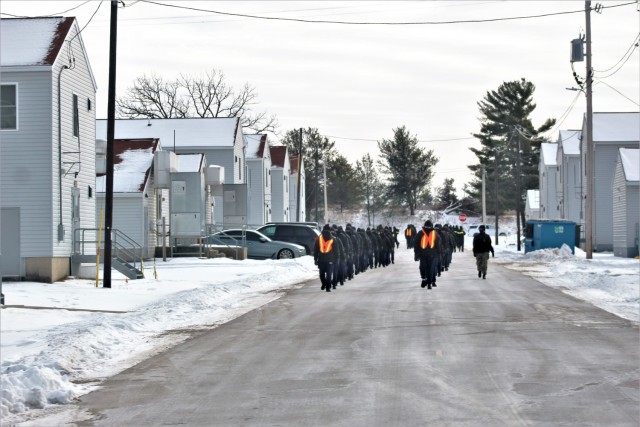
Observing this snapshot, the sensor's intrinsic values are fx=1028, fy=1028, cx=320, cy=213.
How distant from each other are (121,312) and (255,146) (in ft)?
178

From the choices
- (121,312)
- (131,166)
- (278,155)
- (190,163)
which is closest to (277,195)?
(278,155)

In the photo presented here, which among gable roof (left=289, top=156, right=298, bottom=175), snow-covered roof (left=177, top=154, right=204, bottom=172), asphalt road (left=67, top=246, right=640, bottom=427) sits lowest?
asphalt road (left=67, top=246, right=640, bottom=427)

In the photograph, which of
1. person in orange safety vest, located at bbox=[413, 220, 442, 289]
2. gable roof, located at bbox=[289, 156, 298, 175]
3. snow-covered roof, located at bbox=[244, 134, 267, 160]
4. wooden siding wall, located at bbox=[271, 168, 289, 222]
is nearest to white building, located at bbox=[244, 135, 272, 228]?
snow-covered roof, located at bbox=[244, 134, 267, 160]

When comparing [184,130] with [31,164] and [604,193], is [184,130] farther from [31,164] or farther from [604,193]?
[31,164]

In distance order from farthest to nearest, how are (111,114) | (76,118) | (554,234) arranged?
(554,234), (76,118), (111,114)

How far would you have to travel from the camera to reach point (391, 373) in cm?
1174

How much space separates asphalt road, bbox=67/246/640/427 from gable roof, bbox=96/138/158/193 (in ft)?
81.8

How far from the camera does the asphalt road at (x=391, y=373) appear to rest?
30.3 ft

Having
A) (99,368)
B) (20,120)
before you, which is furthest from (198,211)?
(99,368)

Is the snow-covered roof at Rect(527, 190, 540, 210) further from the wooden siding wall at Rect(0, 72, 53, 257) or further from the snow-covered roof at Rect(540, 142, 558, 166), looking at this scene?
the wooden siding wall at Rect(0, 72, 53, 257)

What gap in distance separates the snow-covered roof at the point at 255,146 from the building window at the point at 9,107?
141 ft

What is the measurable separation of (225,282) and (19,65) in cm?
841

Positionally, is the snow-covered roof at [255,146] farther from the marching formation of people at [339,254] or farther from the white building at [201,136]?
the marching formation of people at [339,254]

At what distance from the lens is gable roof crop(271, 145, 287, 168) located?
8262 cm
